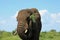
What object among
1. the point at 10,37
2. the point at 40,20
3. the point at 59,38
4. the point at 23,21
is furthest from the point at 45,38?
the point at 23,21

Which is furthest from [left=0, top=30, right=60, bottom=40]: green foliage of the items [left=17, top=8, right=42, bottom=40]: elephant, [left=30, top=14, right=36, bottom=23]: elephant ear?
[left=30, top=14, right=36, bottom=23]: elephant ear

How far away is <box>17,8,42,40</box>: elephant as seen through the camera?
11.1 m

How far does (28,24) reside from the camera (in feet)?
37.7

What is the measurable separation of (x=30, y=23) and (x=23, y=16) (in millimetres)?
439

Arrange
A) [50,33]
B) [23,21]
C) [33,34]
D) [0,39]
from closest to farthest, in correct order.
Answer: [23,21] < [33,34] < [0,39] < [50,33]

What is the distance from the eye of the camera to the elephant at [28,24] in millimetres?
11062

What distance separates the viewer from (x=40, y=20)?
12367 millimetres

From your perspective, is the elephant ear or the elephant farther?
the elephant ear

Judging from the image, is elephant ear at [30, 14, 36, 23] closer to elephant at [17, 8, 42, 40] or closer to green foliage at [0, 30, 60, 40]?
elephant at [17, 8, 42, 40]

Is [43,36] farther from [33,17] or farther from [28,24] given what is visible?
[28,24]

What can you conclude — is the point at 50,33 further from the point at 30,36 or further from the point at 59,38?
the point at 30,36

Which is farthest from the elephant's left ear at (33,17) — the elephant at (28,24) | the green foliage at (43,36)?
the green foliage at (43,36)

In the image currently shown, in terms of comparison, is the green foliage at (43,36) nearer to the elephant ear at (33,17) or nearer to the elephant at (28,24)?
the elephant at (28,24)

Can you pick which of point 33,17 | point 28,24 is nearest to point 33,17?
point 33,17
